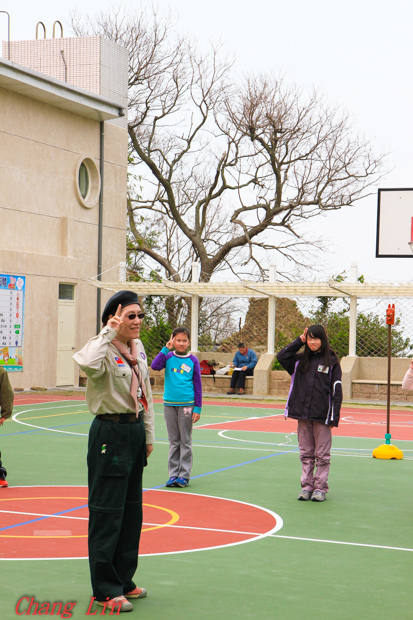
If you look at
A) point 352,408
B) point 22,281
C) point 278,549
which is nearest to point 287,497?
point 278,549

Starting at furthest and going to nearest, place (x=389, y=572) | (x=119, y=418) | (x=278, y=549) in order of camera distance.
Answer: (x=278, y=549) → (x=389, y=572) → (x=119, y=418)

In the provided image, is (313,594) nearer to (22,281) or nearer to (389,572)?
(389,572)

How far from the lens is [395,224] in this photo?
57.7 ft

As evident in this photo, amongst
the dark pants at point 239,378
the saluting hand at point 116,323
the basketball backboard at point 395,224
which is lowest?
the dark pants at point 239,378

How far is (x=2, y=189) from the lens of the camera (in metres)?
23.0

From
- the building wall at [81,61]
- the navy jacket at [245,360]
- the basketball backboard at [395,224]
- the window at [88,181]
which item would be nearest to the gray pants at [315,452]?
the basketball backboard at [395,224]

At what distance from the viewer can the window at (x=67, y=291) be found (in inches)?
995

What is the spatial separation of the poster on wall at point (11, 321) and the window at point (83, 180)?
4516mm

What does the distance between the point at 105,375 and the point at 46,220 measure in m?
20.2

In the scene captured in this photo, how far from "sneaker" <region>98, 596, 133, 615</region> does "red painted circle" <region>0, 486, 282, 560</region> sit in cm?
133

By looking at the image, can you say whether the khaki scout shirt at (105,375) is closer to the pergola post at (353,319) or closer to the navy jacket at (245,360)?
the pergola post at (353,319)

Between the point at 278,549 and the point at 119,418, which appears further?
the point at 278,549

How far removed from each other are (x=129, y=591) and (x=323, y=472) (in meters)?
4.03

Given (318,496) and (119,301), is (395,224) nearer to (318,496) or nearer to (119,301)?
(318,496)
